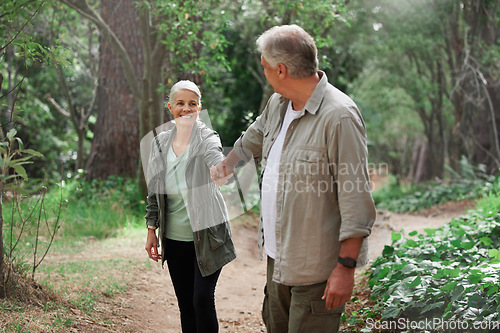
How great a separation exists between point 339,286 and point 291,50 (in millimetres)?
1129

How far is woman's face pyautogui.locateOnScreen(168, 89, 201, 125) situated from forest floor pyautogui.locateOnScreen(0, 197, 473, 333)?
1855 millimetres

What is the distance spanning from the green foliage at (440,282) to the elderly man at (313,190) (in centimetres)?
136

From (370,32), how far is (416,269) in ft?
49.1

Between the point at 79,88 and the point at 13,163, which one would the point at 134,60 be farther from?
the point at 79,88

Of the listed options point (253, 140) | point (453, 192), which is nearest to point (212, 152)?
point (253, 140)

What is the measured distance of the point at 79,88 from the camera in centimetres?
1938

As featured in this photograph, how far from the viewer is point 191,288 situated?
3.38 metres

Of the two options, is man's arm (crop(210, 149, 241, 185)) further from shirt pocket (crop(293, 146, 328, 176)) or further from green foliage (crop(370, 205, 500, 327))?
green foliage (crop(370, 205, 500, 327))

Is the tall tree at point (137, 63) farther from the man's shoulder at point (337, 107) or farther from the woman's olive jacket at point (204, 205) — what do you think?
the man's shoulder at point (337, 107)

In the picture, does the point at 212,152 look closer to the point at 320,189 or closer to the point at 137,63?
the point at 320,189

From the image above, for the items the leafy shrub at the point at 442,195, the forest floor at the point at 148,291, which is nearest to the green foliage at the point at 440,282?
the forest floor at the point at 148,291

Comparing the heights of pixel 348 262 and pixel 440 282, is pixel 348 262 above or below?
above

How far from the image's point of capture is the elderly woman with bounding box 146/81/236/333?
3.12 metres

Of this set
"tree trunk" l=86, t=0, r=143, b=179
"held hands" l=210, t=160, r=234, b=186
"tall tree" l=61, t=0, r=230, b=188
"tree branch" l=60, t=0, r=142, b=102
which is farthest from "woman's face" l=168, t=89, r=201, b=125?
"tree trunk" l=86, t=0, r=143, b=179
